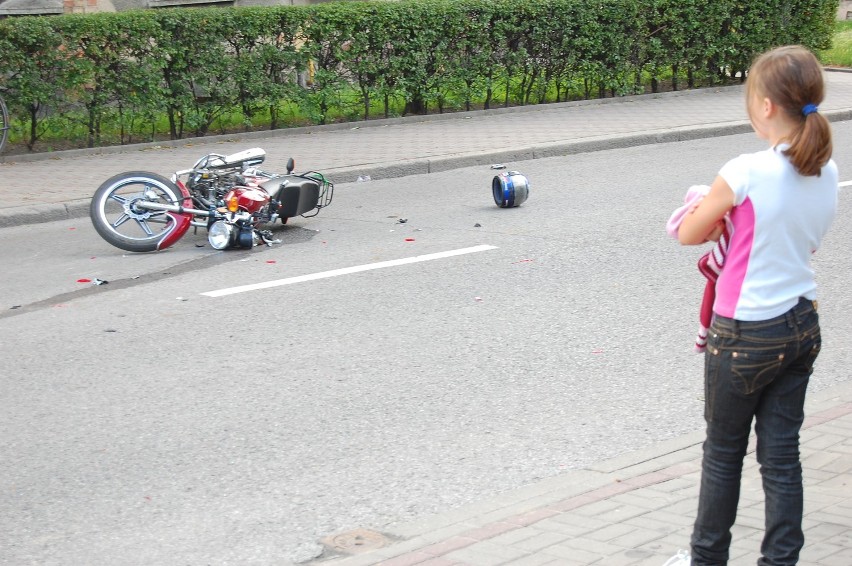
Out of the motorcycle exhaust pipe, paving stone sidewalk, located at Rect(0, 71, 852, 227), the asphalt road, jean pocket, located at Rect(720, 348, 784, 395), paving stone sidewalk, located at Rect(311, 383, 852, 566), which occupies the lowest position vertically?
the asphalt road

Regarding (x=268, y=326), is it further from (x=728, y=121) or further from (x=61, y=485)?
(x=728, y=121)

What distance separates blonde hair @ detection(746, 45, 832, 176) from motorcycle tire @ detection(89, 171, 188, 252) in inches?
278

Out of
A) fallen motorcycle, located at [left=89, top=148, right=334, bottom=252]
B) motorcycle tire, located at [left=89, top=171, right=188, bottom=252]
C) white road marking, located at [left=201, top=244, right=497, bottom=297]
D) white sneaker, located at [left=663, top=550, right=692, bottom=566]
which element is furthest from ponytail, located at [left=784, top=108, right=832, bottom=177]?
motorcycle tire, located at [left=89, top=171, right=188, bottom=252]

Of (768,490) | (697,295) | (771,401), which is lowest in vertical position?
(697,295)

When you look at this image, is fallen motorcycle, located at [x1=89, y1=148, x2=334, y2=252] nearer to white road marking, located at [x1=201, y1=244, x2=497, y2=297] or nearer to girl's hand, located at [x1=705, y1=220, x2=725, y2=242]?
white road marking, located at [x1=201, y1=244, x2=497, y2=297]

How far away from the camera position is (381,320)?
23.7 feet

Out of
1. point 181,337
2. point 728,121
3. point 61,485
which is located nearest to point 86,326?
point 181,337

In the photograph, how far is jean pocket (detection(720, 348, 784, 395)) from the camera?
10.6 feet

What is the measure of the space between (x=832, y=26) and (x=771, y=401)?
1944 cm

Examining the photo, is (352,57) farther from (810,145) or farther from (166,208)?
(810,145)

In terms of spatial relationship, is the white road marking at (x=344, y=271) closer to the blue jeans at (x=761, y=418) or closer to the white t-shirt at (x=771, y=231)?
the blue jeans at (x=761, y=418)

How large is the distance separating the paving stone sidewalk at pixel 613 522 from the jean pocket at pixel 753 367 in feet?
2.74

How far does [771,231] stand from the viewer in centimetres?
320

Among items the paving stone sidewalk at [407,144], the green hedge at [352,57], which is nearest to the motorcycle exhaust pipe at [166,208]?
the paving stone sidewalk at [407,144]
